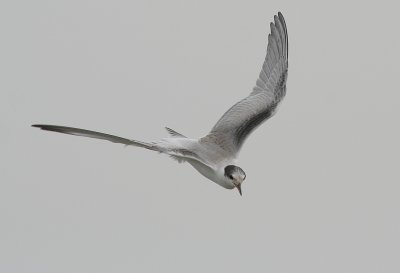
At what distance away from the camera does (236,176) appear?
10.4 meters

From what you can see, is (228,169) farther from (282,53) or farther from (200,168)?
(282,53)

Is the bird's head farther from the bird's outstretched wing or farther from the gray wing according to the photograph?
the gray wing

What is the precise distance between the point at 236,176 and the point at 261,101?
7.16ft

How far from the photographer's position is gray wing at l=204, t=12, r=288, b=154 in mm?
11719

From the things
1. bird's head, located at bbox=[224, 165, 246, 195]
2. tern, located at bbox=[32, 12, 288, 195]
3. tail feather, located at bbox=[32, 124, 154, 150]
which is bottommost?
tail feather, located at bbox=[32, 124, 154, 150]

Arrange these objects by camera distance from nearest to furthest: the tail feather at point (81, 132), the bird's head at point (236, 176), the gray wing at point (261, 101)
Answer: the tail feather at point (81, 132) → the bird's head at point (236, 176) → the gray wing at point (261, 101)

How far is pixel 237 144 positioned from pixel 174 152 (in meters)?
1.82

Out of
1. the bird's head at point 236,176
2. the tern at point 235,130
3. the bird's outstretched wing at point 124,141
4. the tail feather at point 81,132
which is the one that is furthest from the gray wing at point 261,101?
the tail feather at point 81,132

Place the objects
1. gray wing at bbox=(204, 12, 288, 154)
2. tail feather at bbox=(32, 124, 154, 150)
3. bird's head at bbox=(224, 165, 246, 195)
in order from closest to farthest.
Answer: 1. tail feather at bbox=(32, 124, 154, 150)
2. bird's head at bbox=(224, 165, 246, 195)
3. gray wing at bbox=(204, 12, 288, 154)

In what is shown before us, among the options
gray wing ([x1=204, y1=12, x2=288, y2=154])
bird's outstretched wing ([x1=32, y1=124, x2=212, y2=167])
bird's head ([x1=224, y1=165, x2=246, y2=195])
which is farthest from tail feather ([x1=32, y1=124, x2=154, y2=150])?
gray wing ([x1=204, y1=12, x2=288, y2=154])

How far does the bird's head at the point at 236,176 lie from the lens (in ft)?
34.2

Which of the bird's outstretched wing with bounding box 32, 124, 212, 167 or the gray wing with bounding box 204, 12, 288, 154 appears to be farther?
the gray wing with bounding box 204, 12, 288, 154

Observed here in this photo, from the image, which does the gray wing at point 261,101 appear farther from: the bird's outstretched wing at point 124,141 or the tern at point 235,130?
the bird's outstretched wing at point 124,141

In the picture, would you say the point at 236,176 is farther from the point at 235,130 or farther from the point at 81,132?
the point at 81,132
